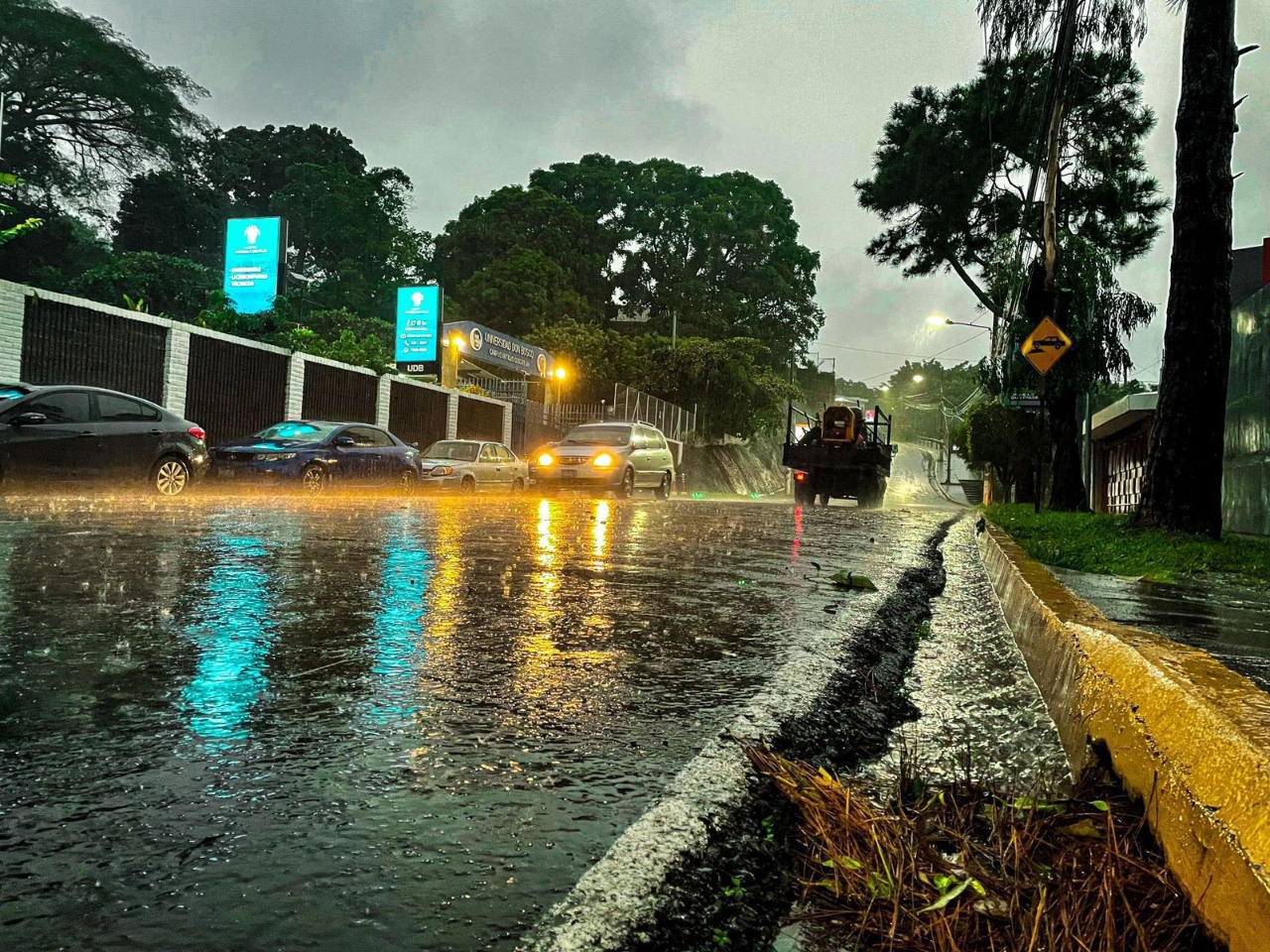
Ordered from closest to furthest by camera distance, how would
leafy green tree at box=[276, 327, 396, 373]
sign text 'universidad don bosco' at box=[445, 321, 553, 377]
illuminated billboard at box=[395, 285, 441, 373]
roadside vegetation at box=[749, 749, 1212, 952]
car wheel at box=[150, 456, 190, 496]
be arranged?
roadside vegetation at box=[749, 749, 1212, 952] → car wheel at box=[150, 456, 190, 496] → leafy green tree at box=[276, 327, 396, 373] → illuminated billboard at box=[395, 285, 441, 373] → sign text 'universidad don bosco' at box=[445, 321, 553, 377]

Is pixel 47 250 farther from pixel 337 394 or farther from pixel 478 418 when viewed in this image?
pixel 337 394

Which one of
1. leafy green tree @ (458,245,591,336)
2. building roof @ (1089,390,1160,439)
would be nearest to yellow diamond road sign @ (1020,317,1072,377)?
building roof @ (1089,390,1160,439)

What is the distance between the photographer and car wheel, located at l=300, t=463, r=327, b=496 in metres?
17.3

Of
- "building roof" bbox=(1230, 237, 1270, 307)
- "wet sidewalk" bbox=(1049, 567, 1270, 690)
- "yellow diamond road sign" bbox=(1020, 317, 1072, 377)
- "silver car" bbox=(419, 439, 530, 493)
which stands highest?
"building roof" bbox=(1230, 237, 1270, 307)

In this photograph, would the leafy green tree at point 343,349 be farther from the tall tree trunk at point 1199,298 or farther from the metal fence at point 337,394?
the tall tree trunk at point 1199,298

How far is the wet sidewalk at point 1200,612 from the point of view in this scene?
405 cm

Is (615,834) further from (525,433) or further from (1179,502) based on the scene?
(525,433)

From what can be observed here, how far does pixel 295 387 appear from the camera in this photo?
75.9 feet

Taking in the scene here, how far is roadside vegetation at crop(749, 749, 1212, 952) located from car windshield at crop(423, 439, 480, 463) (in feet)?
68.0

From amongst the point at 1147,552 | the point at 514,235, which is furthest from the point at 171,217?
the point at 1147,552

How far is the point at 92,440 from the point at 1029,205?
564 inches

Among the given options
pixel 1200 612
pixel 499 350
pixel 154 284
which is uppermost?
pixel 154 284

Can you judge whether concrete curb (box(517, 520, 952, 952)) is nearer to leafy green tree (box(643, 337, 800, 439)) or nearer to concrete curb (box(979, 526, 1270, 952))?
concrete curb (box(979, 526, 1270, 952))

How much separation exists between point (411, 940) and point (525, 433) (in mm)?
35478
